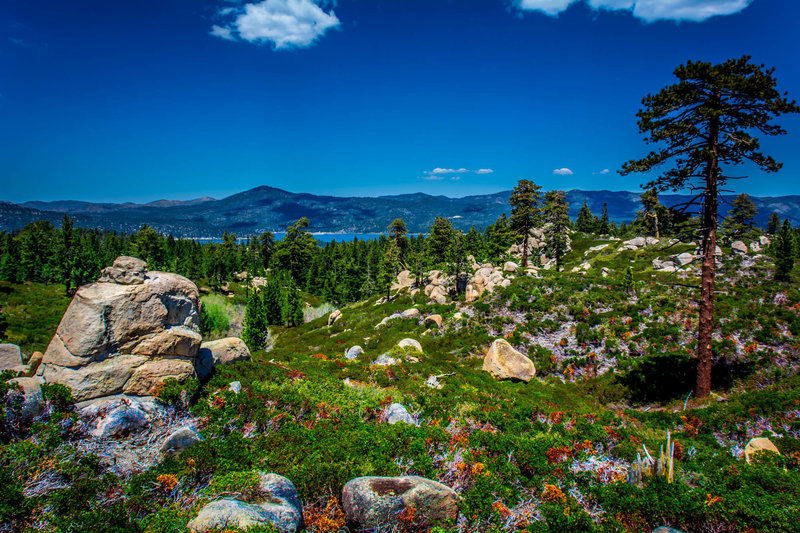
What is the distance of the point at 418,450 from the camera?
761 cm

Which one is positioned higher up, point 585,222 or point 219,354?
point 585,222

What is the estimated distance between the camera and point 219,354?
516 inches

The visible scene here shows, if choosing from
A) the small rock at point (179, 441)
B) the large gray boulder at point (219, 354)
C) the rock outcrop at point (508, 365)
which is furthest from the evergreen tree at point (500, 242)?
the small rock at point (179, 441)

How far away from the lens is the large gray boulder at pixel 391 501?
5.50 meters

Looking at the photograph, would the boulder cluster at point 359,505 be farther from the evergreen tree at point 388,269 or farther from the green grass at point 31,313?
the evergreen tree at point 388,269

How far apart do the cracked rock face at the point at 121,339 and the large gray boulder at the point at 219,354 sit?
148 cm

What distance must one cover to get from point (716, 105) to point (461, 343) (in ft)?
55.0

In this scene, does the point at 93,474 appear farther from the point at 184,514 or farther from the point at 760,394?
the point at 760,394

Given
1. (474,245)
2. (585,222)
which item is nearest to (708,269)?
(474,245)

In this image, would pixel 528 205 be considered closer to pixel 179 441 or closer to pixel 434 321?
pixel 434 321

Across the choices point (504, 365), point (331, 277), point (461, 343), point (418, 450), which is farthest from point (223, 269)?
point (418, 450)

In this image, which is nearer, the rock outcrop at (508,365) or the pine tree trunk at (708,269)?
the pine tree trunk at (708,269)

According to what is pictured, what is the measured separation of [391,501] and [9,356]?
13.3 m

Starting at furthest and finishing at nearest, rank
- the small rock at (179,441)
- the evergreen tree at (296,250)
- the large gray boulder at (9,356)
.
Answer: the evergreen tree at (296,250) → the large gray boulder at (9,356) → the small rock at (179,441)
